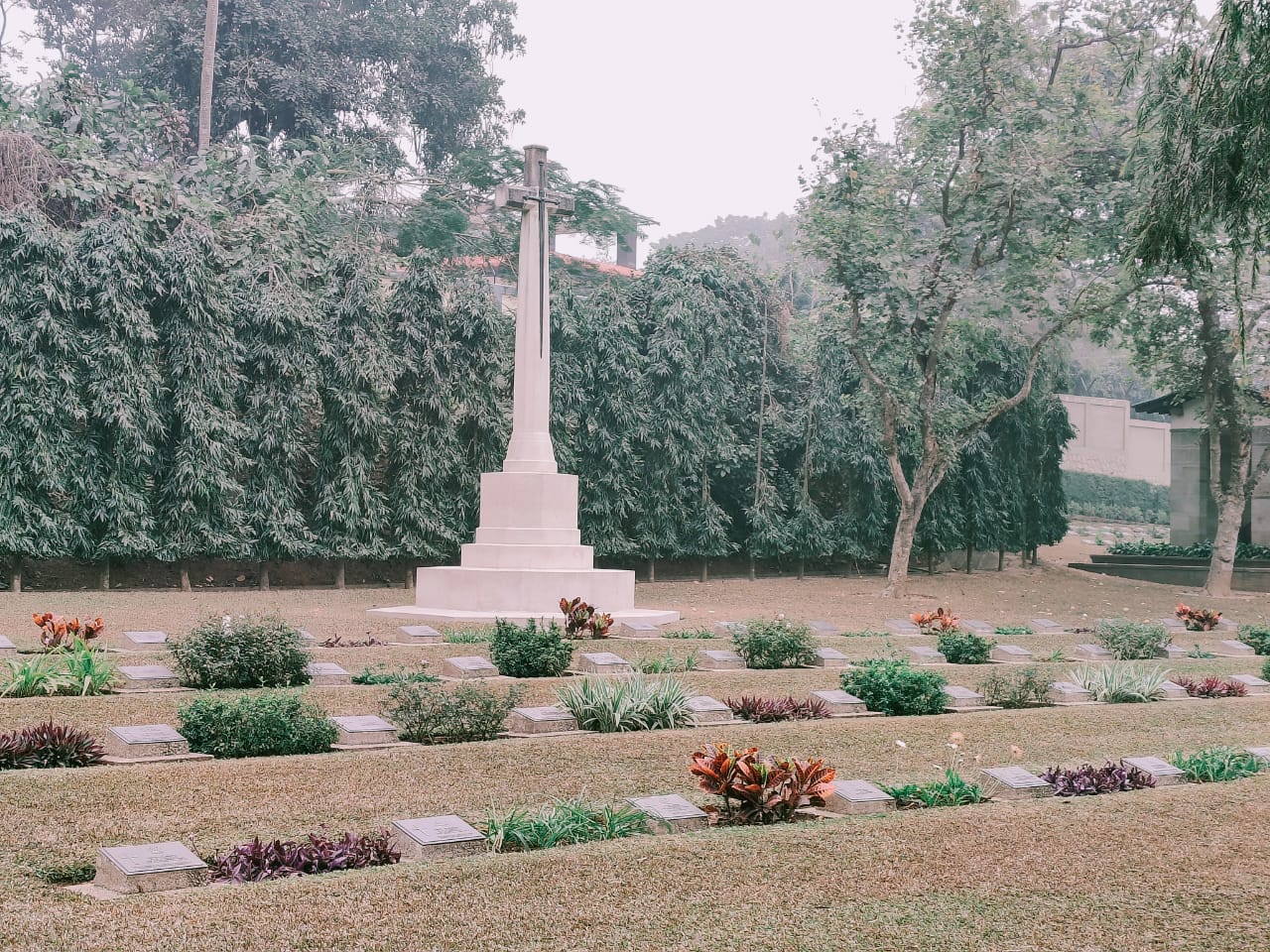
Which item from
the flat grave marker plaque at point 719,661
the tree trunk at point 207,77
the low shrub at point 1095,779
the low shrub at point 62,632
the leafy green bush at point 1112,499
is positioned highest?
the tree trunk at point 207,77

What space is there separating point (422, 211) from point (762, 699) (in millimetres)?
20977

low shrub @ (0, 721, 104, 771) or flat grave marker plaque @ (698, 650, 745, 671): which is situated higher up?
low shrub @ (0, 721, 104, 771)

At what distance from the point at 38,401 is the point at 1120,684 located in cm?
1401

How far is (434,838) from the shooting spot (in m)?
5.01

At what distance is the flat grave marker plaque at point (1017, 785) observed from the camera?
6469 millimetres

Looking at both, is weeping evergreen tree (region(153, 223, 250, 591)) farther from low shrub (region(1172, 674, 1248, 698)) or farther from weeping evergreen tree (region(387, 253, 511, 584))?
low shrub (region(1172, 674, 1248, 698))

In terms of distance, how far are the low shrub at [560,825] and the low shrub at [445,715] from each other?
1.71 meters

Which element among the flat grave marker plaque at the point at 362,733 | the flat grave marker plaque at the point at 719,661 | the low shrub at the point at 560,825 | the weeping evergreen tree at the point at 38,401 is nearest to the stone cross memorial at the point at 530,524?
the flat grave marker plaque at the point at 719,661

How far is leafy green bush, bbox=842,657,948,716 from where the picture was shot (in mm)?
8883

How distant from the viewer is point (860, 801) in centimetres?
602

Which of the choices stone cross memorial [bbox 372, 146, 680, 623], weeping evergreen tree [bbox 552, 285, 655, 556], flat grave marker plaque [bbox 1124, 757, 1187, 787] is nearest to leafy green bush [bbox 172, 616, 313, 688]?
flat grave marker plaque [bbox 1124, 757, 1187, 787]

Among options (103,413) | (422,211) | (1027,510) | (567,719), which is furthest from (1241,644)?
(422,211)

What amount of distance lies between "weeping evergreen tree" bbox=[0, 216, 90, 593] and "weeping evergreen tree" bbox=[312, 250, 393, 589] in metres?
3.52

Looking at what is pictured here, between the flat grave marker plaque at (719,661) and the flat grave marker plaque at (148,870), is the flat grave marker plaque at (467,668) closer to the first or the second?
the flat grave marker plaque at (719,661)
